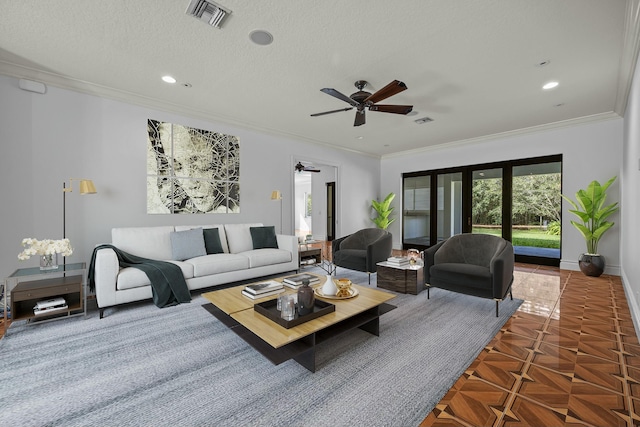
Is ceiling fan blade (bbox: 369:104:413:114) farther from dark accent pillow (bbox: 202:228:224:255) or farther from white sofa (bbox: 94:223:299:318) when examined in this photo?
dark accent pillow (bbox: 202:228:224:255)

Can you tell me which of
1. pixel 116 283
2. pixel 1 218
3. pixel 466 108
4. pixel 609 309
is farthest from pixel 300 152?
pixel 609 309

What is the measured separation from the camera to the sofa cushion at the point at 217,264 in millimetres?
3482

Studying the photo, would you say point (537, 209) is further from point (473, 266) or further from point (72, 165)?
point (72, 165)

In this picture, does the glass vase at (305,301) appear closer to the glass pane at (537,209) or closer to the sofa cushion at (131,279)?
the sofa cushion at (131,279)

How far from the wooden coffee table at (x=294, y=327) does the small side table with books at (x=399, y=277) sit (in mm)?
1158

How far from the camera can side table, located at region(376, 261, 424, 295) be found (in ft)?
11.9

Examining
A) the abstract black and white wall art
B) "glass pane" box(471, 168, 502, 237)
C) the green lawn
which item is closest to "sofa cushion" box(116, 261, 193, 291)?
the abstract black and white wall art

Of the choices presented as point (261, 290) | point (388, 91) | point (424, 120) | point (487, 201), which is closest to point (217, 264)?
point (261, 290)

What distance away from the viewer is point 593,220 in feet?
15.2

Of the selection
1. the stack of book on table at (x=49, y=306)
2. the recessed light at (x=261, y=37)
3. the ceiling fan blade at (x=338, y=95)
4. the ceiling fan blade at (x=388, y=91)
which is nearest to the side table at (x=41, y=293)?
the stack of book on table at (x=49, y=306)

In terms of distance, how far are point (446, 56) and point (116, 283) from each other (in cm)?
427

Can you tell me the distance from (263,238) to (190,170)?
1.63 meters

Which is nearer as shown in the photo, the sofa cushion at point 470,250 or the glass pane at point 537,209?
the sofa cushion at point 470,250

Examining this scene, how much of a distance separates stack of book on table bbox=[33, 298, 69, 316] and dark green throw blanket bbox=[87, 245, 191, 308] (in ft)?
1.55
